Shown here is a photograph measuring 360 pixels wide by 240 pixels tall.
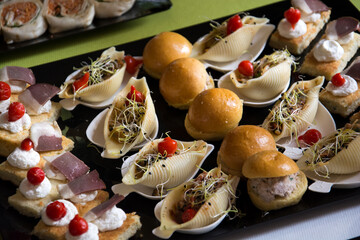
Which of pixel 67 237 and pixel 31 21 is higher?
pixel 31 21

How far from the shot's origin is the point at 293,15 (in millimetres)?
5328

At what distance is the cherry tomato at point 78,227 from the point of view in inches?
147

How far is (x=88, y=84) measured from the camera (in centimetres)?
505

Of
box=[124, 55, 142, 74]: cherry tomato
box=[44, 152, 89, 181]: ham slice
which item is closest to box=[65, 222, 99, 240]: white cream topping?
box=[44, 152, 89, 181]: ham slice

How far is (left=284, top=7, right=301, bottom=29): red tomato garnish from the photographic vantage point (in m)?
5.32

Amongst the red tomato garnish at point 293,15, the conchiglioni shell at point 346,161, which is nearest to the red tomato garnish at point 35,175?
the conchiglioni shell at point 346,161

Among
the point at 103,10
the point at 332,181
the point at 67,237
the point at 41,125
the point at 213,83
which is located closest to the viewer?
the point at 67,237

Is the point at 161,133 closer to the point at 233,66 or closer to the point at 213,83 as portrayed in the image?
the point at 213,83

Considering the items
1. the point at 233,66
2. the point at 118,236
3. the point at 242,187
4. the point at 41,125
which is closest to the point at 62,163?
the point at 41,125

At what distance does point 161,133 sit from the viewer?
15.7 ft

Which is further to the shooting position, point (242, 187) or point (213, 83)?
point (213, 83)

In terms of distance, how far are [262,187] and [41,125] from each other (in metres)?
1.86

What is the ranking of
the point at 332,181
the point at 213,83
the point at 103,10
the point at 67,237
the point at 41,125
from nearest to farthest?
the point at 67,237
the point at 332,181
the point at 41,125
the point at 213,83
the point at 103,10

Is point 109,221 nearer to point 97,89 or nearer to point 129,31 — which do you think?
point 97,89
